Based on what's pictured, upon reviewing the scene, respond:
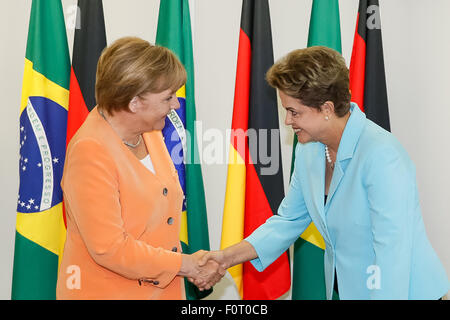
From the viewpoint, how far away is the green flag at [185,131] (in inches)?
109

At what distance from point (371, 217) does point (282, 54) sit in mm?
1750

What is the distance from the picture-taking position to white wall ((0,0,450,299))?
2.97m

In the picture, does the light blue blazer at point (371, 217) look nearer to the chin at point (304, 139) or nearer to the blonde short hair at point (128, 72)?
the chin at point (304, 139)

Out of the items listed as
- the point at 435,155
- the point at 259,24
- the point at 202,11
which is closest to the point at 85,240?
the point at 259,24

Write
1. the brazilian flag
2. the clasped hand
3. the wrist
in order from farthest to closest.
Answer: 1. the brazilian flag
2. the clasped hand
3. the wrist

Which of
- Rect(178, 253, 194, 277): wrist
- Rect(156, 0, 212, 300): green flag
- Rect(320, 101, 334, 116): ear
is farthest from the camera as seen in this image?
Rect(156, 0, 212, 300): green flag

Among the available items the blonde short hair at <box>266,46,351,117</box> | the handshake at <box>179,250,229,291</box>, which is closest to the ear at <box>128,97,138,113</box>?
the blonde short hair at <box>266,46,351,117</box>

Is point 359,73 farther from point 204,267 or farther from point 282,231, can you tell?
point 204,267

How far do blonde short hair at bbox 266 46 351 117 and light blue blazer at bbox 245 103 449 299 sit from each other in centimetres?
10

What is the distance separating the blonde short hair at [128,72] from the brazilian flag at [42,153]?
1.06m

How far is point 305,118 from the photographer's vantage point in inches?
74.1

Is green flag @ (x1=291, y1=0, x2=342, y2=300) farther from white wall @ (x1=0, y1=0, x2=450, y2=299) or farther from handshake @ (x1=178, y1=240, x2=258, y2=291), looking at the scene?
handshake @ (x1=178, y1=240, x2=258, y2=291)

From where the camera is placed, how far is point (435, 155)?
314cm

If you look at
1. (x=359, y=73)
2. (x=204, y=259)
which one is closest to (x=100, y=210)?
(x=204, y=259)
